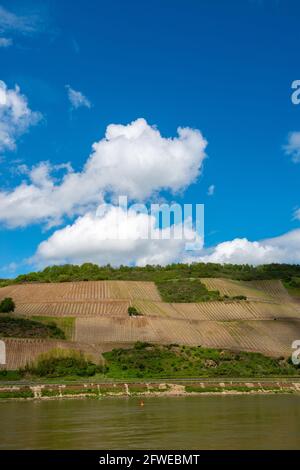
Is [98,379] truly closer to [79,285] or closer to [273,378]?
[273,378]

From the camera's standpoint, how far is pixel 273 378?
236 feet

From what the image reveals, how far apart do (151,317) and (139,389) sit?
134 ft

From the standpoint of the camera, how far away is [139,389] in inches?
2414

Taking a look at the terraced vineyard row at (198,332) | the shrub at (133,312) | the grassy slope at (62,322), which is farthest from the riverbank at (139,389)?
the shrub at (133,312)

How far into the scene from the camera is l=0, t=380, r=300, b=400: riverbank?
5744 centimetres

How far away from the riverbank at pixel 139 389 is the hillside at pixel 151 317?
14403mm

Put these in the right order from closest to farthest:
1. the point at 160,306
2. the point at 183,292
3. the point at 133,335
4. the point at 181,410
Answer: the point at 181,410
the point at 133,335
the point at 160,306
the point at 183,292

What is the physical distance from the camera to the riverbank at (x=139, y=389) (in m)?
57.4

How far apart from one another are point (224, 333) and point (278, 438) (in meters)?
72.1

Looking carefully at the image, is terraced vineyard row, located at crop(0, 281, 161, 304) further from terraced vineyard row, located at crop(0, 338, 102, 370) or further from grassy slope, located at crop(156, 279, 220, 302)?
terraced vineyard row, located at crop(0, 338, 102, 370)

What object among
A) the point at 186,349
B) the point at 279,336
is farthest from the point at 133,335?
the point at 279,336

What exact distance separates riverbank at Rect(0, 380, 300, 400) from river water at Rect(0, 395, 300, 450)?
12.4 meters

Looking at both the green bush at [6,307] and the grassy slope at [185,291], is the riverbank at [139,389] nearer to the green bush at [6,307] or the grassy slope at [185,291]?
the green bush at [6,307]

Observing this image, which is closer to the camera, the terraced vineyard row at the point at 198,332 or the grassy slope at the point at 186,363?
the grassy slope at the point at 186,363
